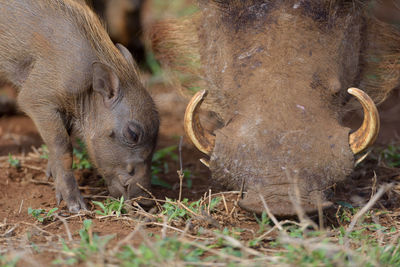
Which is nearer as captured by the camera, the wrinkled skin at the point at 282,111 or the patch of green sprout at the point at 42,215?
the wrinkled skin at the point at 282,111

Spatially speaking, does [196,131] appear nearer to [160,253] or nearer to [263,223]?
[263,223]

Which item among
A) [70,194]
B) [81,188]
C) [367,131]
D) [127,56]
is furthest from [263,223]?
[127,56]

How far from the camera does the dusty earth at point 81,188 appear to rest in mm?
2516

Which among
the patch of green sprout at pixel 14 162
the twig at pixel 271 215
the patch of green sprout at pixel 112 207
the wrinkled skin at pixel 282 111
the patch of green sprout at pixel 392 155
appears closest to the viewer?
the twig at pixel 271 215

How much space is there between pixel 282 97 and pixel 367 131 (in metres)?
0.43

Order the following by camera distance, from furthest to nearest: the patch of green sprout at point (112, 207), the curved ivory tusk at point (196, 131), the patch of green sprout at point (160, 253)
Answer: the patch of green sprout at point (112, 207) < the curved ivory tusk at point (196, 131) < the patch of green sprout at point (160, 253)

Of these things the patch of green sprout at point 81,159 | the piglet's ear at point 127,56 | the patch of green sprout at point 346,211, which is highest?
the piglet's ear at point 127,56

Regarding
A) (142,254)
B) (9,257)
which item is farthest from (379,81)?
(9,257)

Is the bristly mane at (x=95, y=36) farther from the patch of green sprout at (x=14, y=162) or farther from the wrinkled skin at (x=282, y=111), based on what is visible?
the patch of green sprout at (x=14, y=162)

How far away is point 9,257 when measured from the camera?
1992 millimetres

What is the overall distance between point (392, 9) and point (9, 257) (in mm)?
3475

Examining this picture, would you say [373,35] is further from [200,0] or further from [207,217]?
[207,217]

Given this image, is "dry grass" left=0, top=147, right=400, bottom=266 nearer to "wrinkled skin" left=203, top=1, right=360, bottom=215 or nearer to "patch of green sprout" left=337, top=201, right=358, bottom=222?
"patch of green sprout" left=337, top=201, right=358, bottom=222

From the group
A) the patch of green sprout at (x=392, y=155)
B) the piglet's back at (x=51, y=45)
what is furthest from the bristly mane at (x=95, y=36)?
the patch of green sprout at (x=392, y=155)
